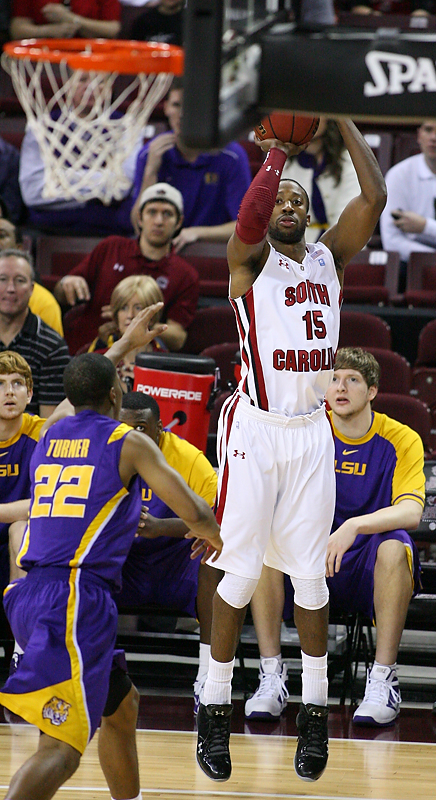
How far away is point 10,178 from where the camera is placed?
7934 millimetres

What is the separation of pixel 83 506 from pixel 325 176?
184 inches

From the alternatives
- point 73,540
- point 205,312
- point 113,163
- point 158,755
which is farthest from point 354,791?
point 113,163

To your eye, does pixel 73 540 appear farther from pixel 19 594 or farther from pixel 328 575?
pixel 328 575

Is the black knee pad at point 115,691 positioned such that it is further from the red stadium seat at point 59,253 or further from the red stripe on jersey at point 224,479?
the red stadium seat at point 59,253

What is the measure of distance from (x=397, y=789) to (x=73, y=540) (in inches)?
67.8

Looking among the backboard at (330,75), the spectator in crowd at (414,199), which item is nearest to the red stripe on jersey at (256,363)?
the backboard at (330,75)

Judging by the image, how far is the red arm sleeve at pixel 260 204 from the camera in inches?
141

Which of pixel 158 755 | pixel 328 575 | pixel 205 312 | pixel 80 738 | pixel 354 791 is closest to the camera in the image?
pixel 80 738

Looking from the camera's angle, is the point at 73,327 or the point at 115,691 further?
the point at 73,327

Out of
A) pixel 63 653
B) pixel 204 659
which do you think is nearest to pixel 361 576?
pixel 204 659

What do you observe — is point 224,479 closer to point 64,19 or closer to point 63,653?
point 63,653

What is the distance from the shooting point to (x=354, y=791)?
399 centimetres

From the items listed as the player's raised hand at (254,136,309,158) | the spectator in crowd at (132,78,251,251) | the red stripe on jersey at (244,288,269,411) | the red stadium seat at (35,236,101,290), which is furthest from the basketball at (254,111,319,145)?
the red stadium seat at (35,236,101,290)

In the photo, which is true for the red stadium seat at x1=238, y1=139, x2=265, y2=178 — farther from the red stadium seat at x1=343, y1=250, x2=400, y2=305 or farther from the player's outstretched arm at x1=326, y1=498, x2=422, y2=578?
the player's outstretched arm at x1=326, y1=498, x2=422, y2=578
